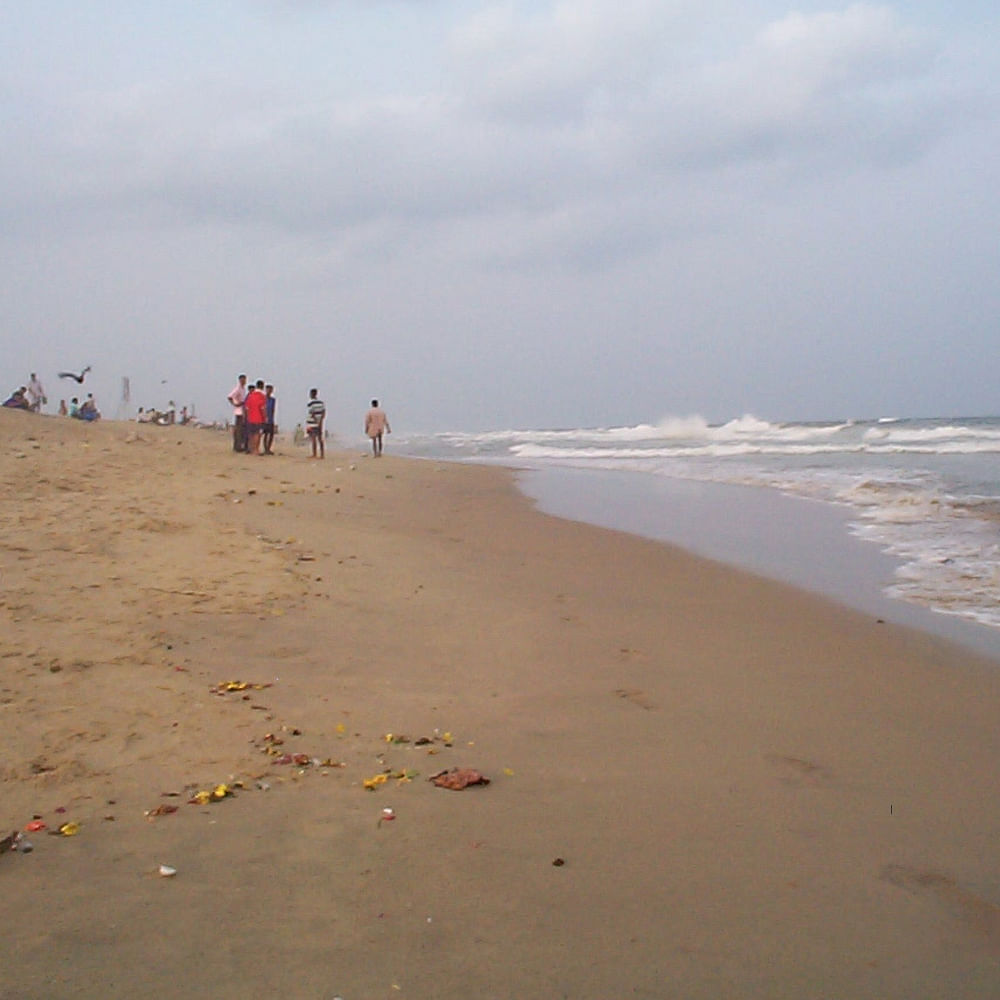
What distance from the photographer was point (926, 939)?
256cm

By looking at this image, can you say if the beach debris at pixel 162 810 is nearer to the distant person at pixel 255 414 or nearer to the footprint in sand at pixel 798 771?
the footprint in sand at pixel 798 771

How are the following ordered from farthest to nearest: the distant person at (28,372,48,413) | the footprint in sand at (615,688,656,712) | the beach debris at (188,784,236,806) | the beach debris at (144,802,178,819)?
the distant person at (28,372,48,413) < the footprint in sand at (615,688,656,712) < the beach debris at (188,784,236,806) < the beach debris at (144,802,178,819)

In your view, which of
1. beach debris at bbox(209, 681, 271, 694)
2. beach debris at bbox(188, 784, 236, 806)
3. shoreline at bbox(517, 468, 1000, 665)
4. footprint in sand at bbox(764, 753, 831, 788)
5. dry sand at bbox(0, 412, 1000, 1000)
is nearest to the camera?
dry sand at bbox(0, 412, 1000, 1000)

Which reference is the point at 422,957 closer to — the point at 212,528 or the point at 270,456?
the point at 212,528

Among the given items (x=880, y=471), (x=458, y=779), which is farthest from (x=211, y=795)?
(x=880, y=471)

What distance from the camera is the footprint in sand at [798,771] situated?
363cm

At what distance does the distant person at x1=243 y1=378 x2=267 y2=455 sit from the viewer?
18969 mm

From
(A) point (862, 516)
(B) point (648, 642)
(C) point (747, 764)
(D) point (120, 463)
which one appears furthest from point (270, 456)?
(C) point (747, 764)

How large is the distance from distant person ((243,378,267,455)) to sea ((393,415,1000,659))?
6109 mm

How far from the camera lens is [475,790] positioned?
3436 millimetres

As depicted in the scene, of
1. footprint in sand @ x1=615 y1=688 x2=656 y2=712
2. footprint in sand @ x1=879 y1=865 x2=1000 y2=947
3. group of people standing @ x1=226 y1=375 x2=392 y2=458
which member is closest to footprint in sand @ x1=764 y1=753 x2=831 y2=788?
footprint in sand @ x1=879 y1=865 x2=1000 y2=947

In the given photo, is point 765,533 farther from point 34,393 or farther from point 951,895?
point 34,393

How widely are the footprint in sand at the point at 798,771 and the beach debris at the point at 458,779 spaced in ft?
4.06

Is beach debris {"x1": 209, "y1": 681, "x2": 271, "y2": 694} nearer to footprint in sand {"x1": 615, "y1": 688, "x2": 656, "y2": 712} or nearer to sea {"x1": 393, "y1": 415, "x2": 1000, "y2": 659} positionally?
footprint in sand {"x1": 615, "y1": 688, "x2": 656, "y2": 712}
